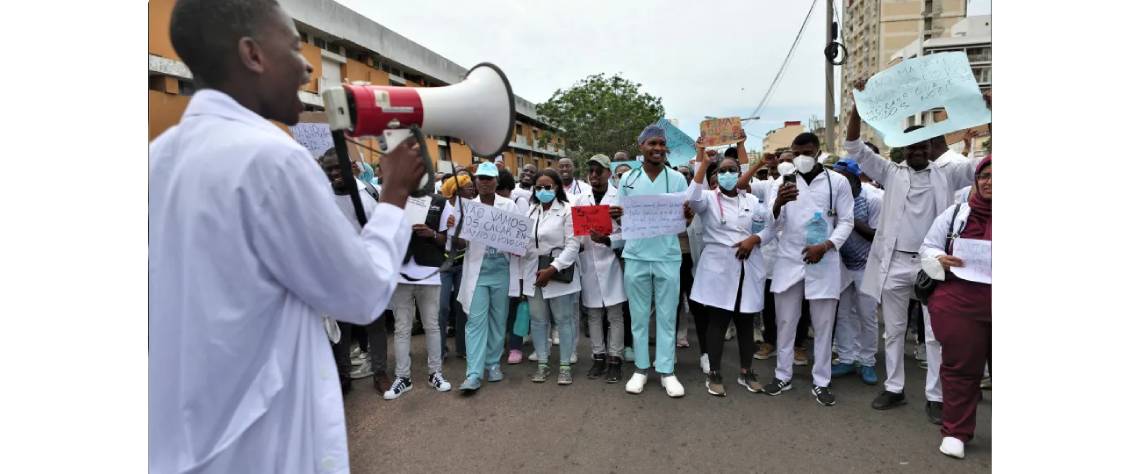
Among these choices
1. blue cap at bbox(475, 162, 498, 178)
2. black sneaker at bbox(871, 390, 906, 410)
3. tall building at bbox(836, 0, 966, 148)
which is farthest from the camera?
tall building at bbox(836, 0, 966, 148)

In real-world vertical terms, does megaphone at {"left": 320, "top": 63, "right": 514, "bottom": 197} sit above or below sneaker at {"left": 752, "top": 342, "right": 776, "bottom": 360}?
above

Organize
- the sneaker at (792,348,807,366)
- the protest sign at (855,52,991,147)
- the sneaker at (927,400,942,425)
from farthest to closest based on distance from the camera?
the sneaker at (792,348,807,366) < the sneaker at (927,400,942,425) < the protest sign at (855,52,991,147)

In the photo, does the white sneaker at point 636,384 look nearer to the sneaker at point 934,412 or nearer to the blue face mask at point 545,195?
the blue face mask at point 545,195

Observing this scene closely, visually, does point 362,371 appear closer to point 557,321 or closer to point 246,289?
point 557,321

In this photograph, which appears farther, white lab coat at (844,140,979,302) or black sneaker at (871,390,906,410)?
black sneaker at (871,390,906,410)

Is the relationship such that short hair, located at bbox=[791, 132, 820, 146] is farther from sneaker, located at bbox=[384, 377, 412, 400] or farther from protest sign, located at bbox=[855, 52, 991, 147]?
sneaker, located at bbox=[384, 377, 412, 400]

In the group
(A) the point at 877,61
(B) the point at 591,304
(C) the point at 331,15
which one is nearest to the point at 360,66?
(C) the point at 331,15

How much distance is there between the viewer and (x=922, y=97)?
3.38 meters

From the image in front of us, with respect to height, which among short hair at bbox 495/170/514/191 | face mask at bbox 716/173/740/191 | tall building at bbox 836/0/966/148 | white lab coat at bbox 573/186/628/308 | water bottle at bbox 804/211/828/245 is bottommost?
white lab coat at bbox 573/186/628/308

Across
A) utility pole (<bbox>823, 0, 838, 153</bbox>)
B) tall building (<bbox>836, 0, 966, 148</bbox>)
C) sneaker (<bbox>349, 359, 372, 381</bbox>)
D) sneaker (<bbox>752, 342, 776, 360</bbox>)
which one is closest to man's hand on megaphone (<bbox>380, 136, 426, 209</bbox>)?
sneaker (<bbox>349, 359, 372, 381</bbox>)

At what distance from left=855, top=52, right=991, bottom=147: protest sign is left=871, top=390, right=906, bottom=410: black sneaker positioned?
1825 mm

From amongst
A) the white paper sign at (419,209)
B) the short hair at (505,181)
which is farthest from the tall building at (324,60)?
the short hair at (505,181)

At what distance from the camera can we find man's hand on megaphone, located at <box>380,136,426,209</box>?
1344 millimetres

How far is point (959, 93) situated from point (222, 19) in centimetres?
355
